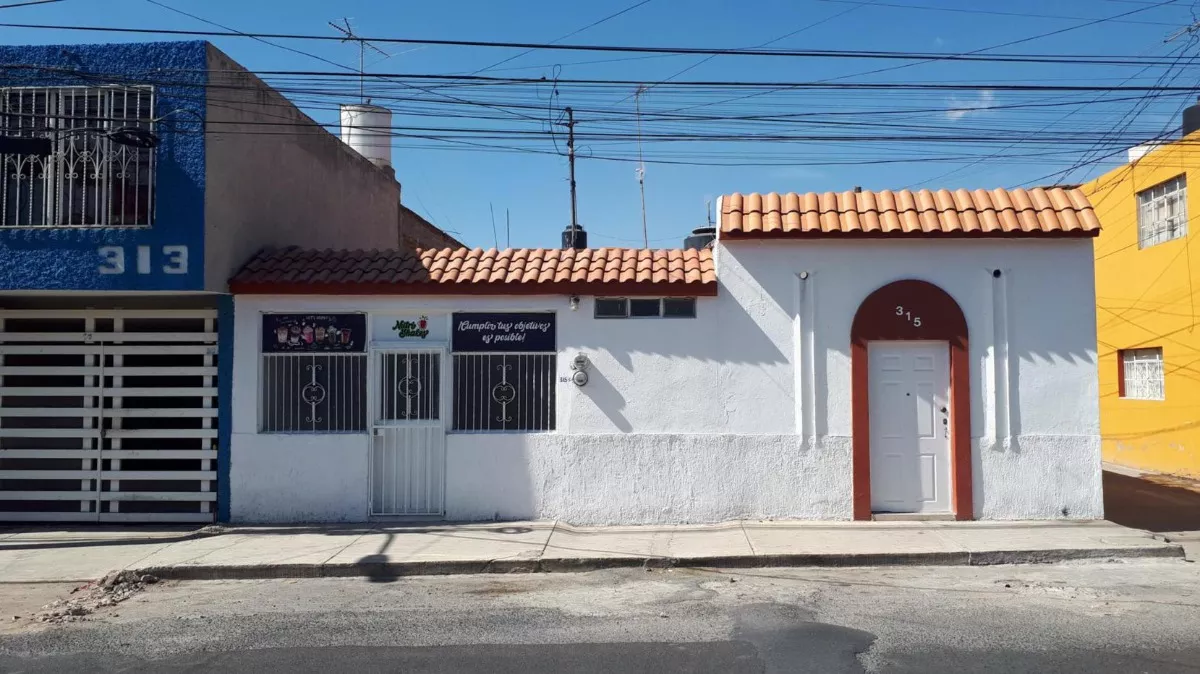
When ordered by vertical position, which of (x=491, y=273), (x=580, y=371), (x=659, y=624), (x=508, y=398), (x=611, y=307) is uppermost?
(x=491, y=273)

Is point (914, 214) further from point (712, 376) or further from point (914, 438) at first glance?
point (712, 376)

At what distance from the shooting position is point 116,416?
33.4 ft

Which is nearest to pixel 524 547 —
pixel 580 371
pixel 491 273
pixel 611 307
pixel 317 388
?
pixel 580 371

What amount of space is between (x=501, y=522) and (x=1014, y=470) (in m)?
5.40

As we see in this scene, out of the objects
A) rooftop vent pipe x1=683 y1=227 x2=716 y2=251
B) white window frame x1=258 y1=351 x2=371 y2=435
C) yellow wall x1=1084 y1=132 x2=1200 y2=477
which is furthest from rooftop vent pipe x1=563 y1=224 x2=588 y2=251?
yellow wall x1=1084 y1=132 x2=1200 y2=477

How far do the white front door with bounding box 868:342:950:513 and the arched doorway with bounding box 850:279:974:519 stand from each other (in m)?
0.01

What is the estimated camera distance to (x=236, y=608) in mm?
6984

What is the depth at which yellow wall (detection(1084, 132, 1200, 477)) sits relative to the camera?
1359cm

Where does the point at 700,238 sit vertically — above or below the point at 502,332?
above

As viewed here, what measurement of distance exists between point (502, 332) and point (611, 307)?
121cm

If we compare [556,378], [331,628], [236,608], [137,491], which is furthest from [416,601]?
[137,491]

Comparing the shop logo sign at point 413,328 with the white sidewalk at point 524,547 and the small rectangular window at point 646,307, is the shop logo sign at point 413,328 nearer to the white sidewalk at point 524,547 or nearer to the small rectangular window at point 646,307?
the small rectangular window at point 646,307

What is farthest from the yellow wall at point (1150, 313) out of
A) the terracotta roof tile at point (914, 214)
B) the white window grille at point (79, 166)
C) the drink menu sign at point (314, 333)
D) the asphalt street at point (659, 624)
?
the white window grille at point (79, 166)

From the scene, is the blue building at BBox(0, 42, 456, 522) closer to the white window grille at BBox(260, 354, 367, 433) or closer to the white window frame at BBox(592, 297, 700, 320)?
the white window grille at BBox(260, 354, 367, 433)
